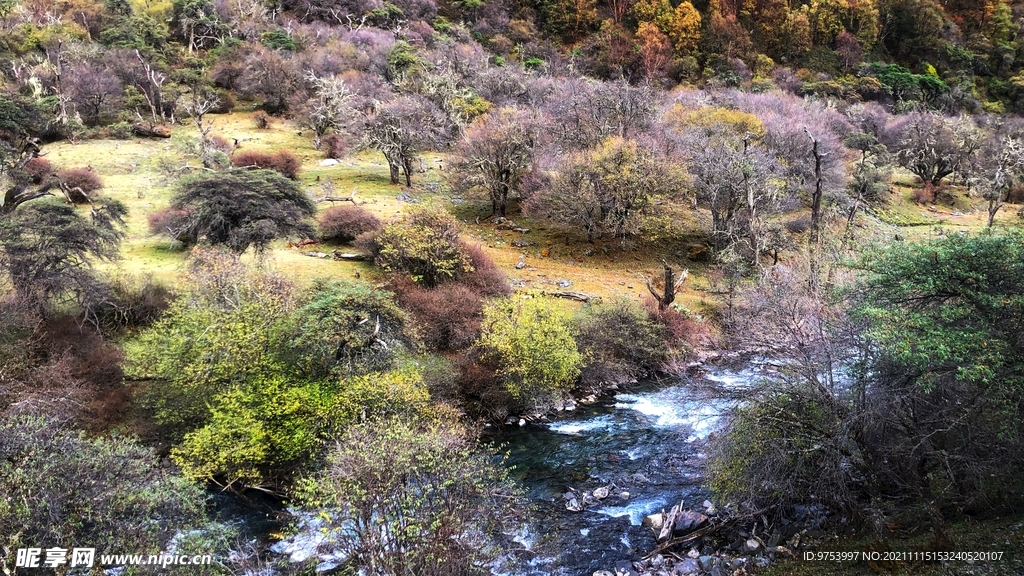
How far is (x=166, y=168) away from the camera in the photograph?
44688mm

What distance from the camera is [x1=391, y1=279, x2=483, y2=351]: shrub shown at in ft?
85.4

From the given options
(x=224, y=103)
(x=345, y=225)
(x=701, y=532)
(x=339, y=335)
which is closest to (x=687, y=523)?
(x=701, y=532)

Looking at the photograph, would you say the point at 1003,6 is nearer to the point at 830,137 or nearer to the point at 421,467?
the point at 830,137

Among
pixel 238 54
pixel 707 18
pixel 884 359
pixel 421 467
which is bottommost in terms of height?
pixel 421 467

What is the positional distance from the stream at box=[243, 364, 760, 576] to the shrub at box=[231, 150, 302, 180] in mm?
35701

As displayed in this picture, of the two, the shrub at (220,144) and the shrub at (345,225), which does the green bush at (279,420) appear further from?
the shrub at (220,144)

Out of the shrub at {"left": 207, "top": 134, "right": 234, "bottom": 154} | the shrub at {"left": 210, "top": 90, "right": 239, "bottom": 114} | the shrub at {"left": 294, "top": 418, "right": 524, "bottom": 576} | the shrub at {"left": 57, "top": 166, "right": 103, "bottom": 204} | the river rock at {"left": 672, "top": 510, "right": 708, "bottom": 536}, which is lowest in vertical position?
the river rock at {"left": 672, "top": 510, "right": 708, "bottom": 536}

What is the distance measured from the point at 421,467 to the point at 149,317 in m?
19.0

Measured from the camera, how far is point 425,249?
29.6 metres

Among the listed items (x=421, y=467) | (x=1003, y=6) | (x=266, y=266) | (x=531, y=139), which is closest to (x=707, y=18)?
(x=1003, y=6)

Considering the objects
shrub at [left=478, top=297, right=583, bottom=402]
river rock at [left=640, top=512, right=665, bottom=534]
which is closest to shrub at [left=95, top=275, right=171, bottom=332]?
shrub at [left=478, top=297, right=583, bottom=402]

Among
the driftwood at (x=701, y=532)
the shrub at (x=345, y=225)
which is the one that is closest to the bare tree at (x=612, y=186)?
the shrub at (x=345, y=225)

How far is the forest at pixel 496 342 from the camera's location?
12383 millimetres

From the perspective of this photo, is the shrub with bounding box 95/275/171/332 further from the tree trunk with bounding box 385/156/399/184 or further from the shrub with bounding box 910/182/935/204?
the shrub with bounding box 910/182/935/204
